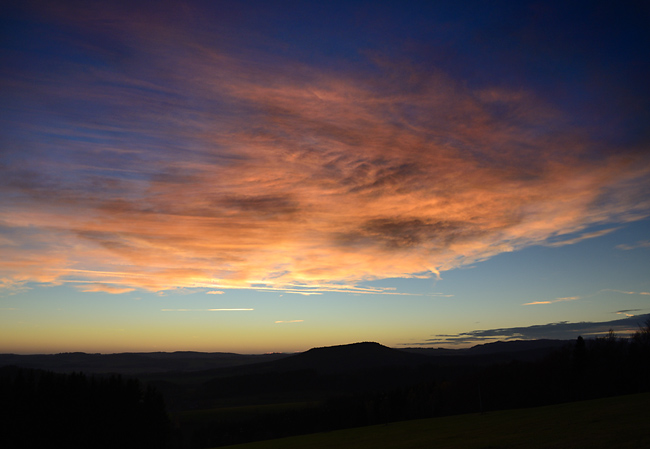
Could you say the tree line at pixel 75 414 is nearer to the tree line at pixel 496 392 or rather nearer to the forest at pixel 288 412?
the forest at pixel 288 412

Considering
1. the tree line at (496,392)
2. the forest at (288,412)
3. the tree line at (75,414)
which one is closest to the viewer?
the tree line at (75,414)

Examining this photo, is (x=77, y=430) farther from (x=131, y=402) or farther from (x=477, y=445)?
(x=477, y=445)

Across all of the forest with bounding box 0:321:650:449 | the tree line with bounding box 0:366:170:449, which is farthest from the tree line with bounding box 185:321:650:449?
the tree line with bounding box 0:366:170:449

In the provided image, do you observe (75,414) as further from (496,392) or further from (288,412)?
(496,392)

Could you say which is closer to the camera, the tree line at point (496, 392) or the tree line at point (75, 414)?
the tree line at point (75, 414)

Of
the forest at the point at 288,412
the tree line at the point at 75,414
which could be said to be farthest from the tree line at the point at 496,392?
the tree line at the point at 75,414

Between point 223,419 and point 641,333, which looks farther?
point 223,419

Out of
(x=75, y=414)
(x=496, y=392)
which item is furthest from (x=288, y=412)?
(x=75, y=414)

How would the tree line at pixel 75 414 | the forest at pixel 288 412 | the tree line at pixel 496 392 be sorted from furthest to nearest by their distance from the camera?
1. the tree line at pixel 496 392
2. the forest at pixel 288 412
3. the tree line at pixel 75 414

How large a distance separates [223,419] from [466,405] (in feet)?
282

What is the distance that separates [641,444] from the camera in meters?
23.1

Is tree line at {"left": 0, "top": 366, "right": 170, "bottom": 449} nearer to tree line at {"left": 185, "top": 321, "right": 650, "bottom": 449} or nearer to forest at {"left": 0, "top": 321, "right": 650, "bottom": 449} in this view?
forest at {"left": 0, "top": 321, "right": 650, "bottom": 449}

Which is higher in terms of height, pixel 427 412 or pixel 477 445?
pixel 477 445

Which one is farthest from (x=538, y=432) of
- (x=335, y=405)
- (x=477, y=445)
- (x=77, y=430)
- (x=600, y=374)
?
(x=335, y=405)
